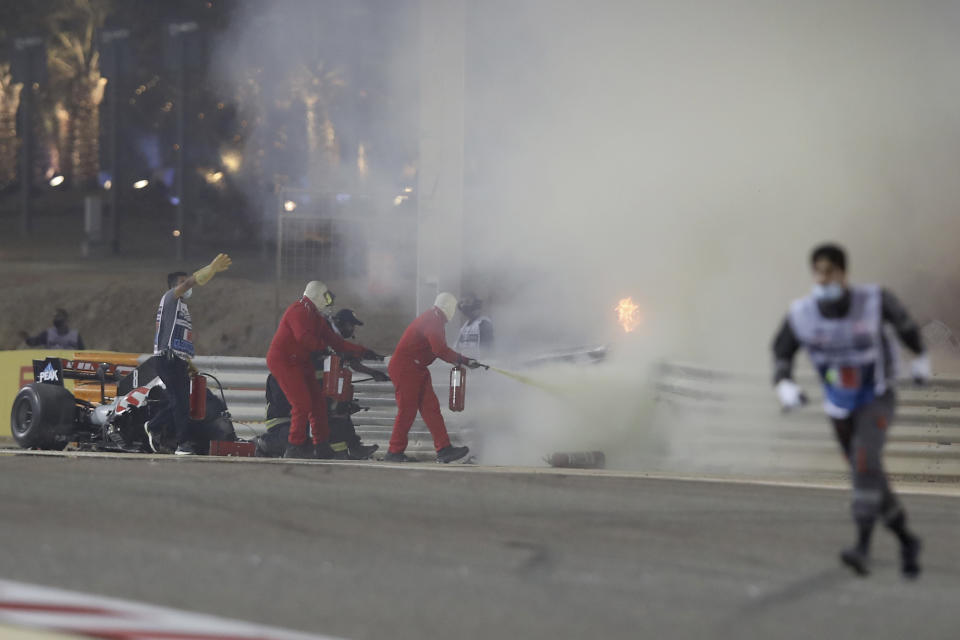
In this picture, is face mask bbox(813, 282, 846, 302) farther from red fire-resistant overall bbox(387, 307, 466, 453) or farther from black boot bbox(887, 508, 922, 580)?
red fire-resistant overall bbox(387, 307, 466, 453)

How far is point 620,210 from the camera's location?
55.0 ft

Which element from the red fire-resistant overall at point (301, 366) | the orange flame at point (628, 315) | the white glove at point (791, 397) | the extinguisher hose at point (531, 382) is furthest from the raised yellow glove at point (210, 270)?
the white glove at point (791, 397)

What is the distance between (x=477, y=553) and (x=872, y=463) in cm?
177

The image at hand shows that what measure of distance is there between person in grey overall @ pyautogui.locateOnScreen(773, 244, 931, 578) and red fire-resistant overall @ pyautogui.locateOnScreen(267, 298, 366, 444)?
6140 millimetres

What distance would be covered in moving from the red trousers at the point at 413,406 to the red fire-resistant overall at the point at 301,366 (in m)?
0.62

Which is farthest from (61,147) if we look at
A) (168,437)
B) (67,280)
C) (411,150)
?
(168,437)

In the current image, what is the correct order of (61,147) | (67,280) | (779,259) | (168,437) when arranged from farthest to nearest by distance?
(61,147) → (67,280) → (779,259) → (168,437)

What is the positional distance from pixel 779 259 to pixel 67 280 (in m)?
21.6

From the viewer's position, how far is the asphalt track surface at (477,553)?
4816 mm

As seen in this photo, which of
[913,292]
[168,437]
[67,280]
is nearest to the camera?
[168,437]

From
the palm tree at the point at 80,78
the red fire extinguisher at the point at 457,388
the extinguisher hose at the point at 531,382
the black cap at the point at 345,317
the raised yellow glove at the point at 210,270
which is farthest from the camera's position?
the palm tree at the point at 80,78

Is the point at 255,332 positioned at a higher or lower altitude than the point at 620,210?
lower

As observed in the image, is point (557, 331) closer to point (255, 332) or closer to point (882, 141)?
point (882, 141)

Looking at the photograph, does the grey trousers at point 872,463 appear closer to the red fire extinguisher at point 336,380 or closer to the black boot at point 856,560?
the black boot at point 856,560
